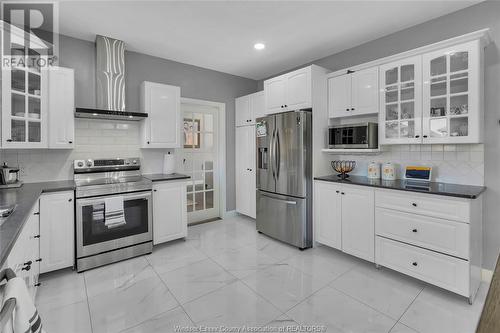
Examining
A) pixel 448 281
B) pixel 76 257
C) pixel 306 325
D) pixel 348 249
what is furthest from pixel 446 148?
pixel 76 257

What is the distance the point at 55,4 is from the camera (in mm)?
2461

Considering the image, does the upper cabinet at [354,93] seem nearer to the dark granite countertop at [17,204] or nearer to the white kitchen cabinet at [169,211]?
the white kitchen cabinet at [169,211]

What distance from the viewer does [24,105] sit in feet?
8.31

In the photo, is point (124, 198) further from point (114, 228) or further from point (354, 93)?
point (354, 93)

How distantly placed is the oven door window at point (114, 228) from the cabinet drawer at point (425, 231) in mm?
2698

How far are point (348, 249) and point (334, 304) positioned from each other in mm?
949

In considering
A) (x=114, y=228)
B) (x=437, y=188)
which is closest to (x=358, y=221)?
(x=437, y=188)

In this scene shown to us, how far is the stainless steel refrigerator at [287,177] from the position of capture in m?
3.25

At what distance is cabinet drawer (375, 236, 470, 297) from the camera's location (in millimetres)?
2133

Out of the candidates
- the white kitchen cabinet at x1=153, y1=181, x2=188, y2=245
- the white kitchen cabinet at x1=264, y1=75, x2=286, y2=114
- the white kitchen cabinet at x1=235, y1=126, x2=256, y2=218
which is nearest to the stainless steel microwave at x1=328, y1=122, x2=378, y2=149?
the white kitchen cabinet at x1=264, y1=75, x2=286, y2=114

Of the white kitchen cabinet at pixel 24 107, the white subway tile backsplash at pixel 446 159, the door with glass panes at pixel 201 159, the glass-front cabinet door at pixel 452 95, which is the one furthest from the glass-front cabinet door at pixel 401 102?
the white kitchen cabinet at pixel 24 107

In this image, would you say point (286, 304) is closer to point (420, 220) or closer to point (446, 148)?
point (420, 220)

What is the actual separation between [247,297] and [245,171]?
2.52 meters

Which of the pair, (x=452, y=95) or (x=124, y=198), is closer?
(x=452, y=95)
